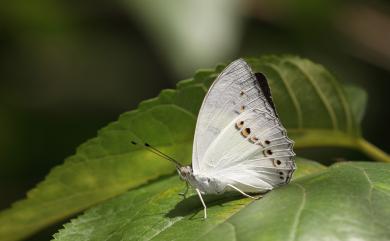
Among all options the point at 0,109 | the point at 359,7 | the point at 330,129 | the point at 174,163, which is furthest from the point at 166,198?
the point at 359,7

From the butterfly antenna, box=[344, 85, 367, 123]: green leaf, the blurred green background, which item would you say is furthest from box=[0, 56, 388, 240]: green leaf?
the blurred green background

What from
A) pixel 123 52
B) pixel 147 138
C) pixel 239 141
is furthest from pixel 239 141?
pixel 123 52

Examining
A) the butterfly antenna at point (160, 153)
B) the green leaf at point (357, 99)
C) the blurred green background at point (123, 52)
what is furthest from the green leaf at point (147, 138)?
the blurred green background at point (123, 52)

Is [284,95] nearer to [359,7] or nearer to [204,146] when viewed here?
[204,146]

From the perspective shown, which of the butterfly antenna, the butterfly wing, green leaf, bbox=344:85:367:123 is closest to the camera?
the butterfly wing

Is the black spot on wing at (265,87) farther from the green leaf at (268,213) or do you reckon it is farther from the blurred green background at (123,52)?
the blurred green background at (123,52)

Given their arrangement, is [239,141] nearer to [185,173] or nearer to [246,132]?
[246,132]

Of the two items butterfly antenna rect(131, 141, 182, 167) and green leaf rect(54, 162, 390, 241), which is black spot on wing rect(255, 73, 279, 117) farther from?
butterfly antenna rect(131, 141, 182, 167)
